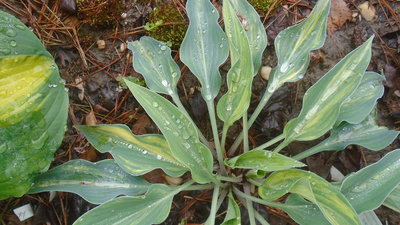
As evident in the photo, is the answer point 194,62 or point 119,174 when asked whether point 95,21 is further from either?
point 119,174

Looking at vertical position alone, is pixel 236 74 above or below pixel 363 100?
above

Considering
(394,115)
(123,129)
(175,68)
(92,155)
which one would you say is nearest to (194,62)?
(175,68)

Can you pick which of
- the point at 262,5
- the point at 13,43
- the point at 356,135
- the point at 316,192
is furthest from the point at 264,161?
the point at 13,43

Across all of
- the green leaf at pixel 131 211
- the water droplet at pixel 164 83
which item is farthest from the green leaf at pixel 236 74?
the green leaf at pixel 131 211

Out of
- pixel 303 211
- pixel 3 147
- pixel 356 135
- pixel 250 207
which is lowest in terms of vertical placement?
pixel 250 207

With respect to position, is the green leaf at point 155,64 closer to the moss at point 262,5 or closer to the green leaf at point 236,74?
the green leaf at point 236,74

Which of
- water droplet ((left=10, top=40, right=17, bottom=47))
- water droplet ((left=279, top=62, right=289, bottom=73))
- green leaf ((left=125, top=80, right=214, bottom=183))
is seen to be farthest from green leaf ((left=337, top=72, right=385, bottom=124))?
water droplet ((left=10, top=40, right=17, bottom=47))

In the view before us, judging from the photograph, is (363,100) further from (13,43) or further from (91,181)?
(13,43)
